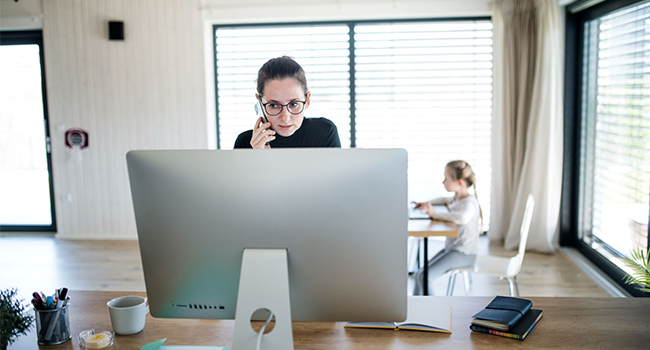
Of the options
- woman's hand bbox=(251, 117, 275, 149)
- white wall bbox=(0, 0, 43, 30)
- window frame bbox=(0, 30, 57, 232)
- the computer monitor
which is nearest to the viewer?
the computer monitor

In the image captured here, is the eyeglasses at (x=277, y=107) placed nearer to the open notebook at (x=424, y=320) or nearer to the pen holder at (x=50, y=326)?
the open notebook at (x=424, y=320)

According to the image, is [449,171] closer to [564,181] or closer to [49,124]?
[564,181]

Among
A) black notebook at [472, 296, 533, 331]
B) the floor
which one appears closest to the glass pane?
the floor

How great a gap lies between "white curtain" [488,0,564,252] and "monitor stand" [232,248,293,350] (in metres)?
3.83

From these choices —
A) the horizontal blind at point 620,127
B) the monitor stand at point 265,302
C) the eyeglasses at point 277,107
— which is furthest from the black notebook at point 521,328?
the horizontal blind at point 620,127

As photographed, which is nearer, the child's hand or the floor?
the child's hand

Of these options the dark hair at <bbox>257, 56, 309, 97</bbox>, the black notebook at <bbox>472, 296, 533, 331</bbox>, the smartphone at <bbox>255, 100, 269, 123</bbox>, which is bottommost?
the black notebook at <bbox>472, 296, 533, 331</bbox>

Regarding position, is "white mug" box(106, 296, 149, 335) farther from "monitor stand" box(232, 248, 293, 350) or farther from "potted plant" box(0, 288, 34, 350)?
"monitor stand" box(232, 248, 293, 350)

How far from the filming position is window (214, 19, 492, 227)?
16.6 feet

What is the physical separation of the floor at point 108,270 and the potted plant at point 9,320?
2496mm

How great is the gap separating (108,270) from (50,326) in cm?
315

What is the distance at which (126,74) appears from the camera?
5152 mm

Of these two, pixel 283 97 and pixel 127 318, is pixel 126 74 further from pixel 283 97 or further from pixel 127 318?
pixel 127 318

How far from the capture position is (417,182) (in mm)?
4074
